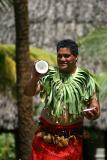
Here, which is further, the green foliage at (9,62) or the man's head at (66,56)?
the green foliage at (9,62)

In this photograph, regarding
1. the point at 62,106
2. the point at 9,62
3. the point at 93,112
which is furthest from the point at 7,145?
the point at 93,112

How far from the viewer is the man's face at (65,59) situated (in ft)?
14.6

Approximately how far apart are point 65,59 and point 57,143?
1.74 ft

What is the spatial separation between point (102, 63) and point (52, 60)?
83.8 inches

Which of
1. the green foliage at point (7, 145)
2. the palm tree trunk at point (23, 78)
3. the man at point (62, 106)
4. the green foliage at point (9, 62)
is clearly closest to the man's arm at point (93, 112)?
the man at point (62, 106)

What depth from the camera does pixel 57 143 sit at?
→ 446cm

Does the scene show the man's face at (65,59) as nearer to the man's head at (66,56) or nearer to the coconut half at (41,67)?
the man's head at (66,56)

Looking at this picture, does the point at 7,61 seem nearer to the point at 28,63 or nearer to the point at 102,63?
the point at 28,63

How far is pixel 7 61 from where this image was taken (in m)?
10.0

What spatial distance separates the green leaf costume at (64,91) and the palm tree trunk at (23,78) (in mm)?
4118

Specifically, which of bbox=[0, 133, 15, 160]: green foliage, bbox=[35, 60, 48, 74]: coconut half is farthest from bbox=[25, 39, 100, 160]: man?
bbox=[0, 133, 15, 160]: green foliage

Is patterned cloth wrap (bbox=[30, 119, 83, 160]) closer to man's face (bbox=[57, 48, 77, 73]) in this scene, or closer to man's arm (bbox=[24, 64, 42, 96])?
man's arm (bbox=[24, 64, 42, 96])

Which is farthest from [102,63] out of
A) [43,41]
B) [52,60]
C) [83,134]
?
[83,134]

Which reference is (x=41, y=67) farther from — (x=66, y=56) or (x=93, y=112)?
(x=93, y=112)
